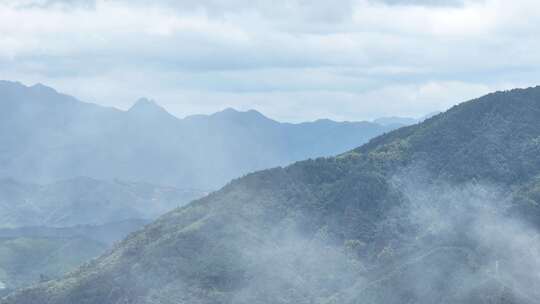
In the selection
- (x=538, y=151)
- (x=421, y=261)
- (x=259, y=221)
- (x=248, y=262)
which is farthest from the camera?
(x=538, y=151)

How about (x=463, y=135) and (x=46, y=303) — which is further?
(x=463, y=135)

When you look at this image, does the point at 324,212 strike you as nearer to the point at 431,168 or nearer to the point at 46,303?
the point at 431,168

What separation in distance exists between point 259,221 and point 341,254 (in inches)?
675

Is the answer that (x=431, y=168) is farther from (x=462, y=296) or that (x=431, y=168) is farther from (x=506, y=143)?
(x=462, y=296)

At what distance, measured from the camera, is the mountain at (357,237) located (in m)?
145

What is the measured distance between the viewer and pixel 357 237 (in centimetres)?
17238

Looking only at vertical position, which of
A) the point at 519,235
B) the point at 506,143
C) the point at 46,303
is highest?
the point at 506,143

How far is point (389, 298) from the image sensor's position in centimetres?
14225

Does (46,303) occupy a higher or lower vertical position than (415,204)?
lower

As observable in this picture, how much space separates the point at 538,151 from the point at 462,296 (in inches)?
2437

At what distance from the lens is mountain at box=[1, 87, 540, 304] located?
145m

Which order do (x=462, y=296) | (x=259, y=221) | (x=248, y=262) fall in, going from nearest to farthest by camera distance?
(x=462, y=296), (x=248, y=262), (x=259, y=221)

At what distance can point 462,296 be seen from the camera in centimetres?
13675

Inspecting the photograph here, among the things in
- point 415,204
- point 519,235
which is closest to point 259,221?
point 415,204
